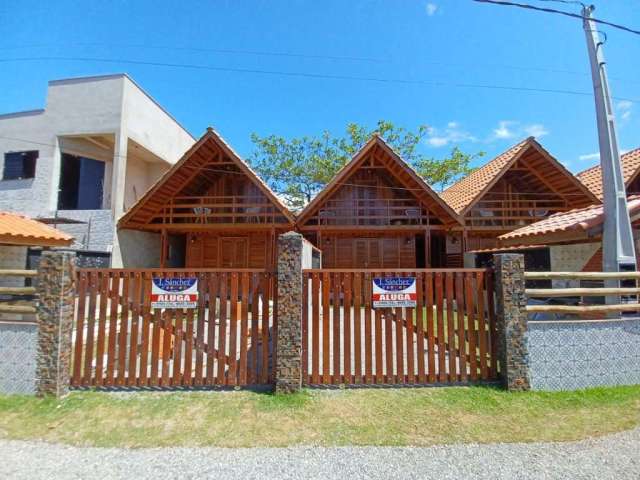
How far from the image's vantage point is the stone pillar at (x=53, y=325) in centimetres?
393

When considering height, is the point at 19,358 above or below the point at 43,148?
below

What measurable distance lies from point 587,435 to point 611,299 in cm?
242

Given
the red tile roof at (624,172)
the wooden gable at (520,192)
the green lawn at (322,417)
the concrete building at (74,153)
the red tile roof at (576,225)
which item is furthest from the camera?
the wooden gable at (520,192)

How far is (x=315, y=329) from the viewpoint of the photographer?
4.25 metres

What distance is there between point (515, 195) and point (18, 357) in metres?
17.0

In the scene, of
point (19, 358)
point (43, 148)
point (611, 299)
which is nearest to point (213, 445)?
point (19, 358)

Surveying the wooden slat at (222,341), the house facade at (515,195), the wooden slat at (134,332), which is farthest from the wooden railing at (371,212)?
the wooden slat at (134,332)

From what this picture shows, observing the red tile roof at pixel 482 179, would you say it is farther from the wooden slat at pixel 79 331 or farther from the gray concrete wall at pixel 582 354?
the wooden slat at pixel 79 331

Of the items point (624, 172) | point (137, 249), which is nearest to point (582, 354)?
point (624, 172)

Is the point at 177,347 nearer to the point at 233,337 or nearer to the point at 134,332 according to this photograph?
the point at 134,332

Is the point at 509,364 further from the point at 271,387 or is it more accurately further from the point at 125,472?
the point at 125,472

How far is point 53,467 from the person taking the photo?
2717mm

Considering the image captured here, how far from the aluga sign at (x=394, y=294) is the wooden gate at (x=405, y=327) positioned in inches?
3.1

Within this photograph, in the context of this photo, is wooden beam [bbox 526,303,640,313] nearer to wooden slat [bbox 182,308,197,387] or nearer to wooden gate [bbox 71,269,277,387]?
wooden gate [bbox 71,269,277,387]
